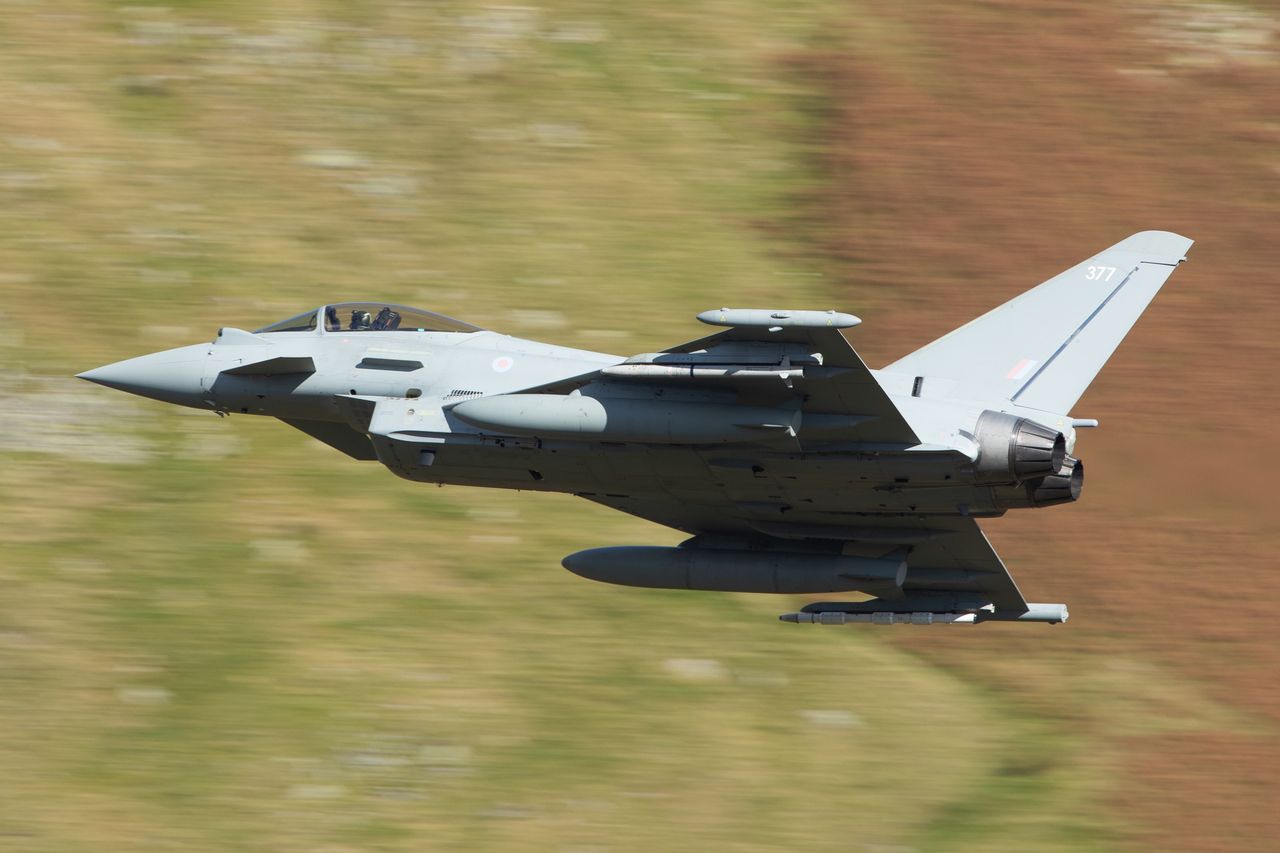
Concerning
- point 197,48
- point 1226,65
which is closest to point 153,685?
point 197,48

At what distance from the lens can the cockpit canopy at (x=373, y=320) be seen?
20688mm

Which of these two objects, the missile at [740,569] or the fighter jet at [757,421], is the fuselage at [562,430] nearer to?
the fighter jet at [757,421]

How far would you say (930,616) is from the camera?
21.9 metres

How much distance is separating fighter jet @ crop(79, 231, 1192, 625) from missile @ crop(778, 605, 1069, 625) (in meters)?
0.03

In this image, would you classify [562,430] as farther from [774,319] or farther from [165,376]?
[165,376]

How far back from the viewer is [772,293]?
3469 centimetres

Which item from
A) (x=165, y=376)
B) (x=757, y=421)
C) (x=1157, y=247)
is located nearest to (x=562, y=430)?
(x=757, y=421)

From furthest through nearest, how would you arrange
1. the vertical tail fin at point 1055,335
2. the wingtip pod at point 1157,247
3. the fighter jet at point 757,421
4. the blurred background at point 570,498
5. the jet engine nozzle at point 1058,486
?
the blurred background at point 570,498, the wingtip pod at point 1157,247, the vertical tail fin at point 1055,335, the jet engine nozzle at point 1058,486, the fighter jet at point 757,421

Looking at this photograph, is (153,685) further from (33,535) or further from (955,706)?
(955,706)

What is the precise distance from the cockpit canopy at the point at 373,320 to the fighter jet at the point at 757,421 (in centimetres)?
3

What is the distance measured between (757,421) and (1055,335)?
200 inches

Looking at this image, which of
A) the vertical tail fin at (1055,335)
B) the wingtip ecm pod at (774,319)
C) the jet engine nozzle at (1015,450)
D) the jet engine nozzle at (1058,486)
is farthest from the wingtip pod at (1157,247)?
the wingtip ecm pod at (774,319)

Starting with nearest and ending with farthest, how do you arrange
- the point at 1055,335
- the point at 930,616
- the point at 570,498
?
the point at 1055,335 < the point at 930,616 < the point at 570,498

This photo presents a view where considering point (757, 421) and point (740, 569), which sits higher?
point (757, 421)
